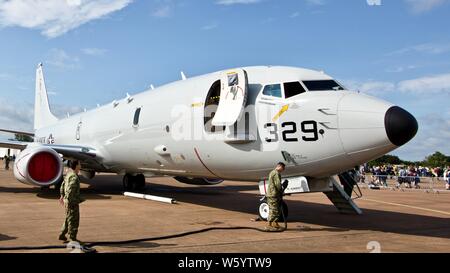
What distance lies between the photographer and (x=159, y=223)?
10.1 metres

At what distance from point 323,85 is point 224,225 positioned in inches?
152

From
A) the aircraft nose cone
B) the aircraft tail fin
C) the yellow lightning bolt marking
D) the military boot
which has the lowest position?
the military boot

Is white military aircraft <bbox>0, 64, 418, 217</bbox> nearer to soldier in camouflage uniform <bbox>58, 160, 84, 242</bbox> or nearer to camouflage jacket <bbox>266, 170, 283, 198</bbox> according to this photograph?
camouflage jacket <bbox>266, 170, 283, 198</bbox>

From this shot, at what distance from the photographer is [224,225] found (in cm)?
1000

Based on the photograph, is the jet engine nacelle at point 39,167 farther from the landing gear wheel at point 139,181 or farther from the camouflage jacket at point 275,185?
the camouflage jacket at point 275,185

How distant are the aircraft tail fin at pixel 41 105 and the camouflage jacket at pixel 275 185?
2325 centimetres

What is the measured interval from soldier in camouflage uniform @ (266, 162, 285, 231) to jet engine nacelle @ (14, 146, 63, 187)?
8.80m

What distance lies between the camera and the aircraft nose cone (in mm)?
7840

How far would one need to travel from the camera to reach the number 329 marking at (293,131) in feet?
28.8

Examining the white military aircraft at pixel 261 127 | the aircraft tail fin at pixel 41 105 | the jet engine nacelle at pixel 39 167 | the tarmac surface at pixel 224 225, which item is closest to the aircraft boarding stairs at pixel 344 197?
the tarmac surface at pixel 224 225

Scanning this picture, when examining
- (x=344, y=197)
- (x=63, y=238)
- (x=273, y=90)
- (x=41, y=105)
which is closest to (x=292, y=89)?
(x=273, y=90)

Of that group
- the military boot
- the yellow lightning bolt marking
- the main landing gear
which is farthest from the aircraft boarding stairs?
the main landing gear

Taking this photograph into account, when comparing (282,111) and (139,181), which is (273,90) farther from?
(139,181)
